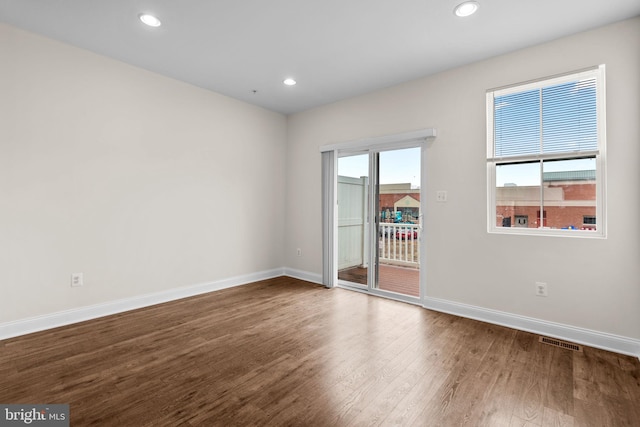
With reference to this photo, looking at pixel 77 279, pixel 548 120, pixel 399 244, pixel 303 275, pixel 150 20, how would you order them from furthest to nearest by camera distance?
1. pixel 303 275
2. pixel 399 244
3. pixel 77 279
4. pixel 548 120
5. pixel 150 20

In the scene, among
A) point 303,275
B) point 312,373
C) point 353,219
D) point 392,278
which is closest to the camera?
point 312,373

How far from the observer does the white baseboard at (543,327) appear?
8.36ft

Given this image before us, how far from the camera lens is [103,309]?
129 inches

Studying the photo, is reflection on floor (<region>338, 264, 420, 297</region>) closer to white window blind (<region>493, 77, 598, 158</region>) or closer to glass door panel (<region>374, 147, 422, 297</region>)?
glass door panel (<region>374, 147, 422, 297</region>)

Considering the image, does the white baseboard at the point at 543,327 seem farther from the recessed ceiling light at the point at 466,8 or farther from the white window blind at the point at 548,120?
the recessed ceiling light at the point at 466,8

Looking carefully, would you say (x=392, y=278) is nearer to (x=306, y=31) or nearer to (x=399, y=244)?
(x=399, y=244)

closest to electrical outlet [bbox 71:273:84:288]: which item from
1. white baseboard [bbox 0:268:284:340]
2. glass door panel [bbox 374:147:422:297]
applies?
white baseboard [bbox 0:268:284:340]

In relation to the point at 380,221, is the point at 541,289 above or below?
below

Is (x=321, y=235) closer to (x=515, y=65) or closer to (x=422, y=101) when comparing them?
(x=422, y=101)

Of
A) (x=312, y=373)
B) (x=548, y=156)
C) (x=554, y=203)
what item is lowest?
(x=312, y=373)

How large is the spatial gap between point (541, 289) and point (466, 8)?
8.55 ft

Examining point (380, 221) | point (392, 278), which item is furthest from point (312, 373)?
point (392, 278)

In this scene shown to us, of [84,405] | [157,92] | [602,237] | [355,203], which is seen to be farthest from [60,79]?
[602,237]

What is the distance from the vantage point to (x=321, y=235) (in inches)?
189
